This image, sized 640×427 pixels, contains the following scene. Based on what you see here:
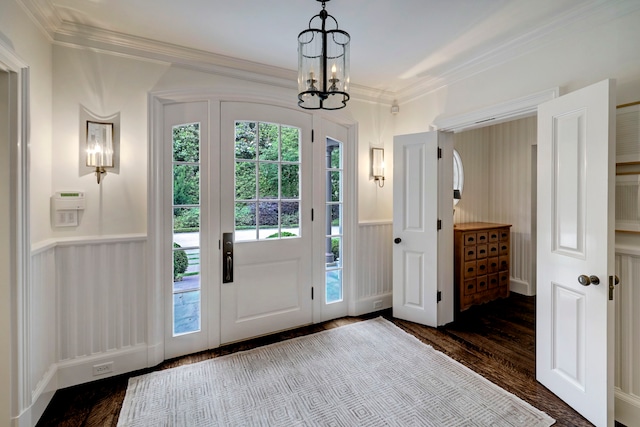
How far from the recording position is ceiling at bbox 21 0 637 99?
1.92 meters

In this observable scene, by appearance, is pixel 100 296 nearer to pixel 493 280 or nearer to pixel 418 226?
pixel 418 226

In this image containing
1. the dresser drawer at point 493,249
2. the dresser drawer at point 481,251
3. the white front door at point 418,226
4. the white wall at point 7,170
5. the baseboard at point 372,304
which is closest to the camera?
the white wall at point 7,170

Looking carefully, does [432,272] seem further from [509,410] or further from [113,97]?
[113,97]

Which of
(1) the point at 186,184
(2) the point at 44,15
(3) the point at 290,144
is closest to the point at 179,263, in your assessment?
(1) the point at 186,184

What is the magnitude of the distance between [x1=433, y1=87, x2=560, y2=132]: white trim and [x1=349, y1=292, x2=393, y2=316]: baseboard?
2.04 metres

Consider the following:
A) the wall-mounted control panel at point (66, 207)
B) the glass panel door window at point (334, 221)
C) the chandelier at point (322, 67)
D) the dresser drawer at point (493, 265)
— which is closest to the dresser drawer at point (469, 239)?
the dresser drawer at point (493, 265)

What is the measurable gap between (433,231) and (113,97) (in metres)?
3.08

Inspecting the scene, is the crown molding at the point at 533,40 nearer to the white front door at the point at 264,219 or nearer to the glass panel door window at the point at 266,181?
the white front door at the point at 264,219

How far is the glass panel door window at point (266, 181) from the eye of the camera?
9.11 ft

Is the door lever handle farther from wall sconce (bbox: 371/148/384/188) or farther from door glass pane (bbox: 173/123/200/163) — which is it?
wall sconce (bbox: 371/148/384/188)

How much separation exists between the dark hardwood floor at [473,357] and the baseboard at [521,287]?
0.23m

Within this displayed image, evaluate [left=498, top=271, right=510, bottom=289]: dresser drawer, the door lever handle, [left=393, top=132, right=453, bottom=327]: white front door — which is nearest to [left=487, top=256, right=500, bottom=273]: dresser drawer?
[left=498, top=271, right=510, bottom=289]: dresser drawer

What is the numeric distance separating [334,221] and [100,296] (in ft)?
7.19

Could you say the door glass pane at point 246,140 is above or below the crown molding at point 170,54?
below
